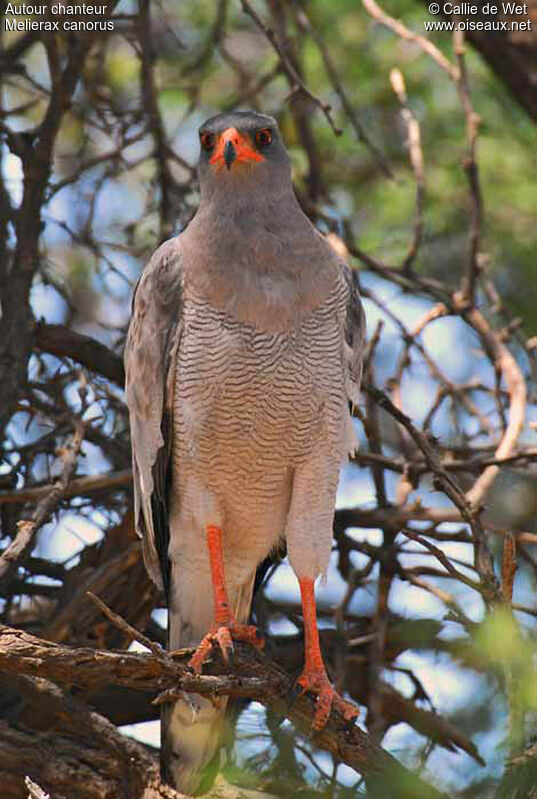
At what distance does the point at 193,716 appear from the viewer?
4438 mm

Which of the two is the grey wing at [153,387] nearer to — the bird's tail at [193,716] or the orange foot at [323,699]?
the bird's tail at [193,716]

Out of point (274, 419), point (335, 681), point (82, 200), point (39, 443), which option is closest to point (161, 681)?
point (274, 419)

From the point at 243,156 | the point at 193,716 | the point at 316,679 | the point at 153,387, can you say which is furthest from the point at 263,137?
the point at 193,716

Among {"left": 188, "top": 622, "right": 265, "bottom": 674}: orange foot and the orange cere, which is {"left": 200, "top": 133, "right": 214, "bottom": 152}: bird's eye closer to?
the orange cere

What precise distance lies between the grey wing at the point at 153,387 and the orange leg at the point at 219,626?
236 mm

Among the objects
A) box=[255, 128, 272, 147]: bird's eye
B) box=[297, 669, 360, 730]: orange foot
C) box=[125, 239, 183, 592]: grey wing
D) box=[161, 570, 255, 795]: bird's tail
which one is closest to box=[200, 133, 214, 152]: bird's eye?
box=[255, 128, 272, 147]: bird's eye

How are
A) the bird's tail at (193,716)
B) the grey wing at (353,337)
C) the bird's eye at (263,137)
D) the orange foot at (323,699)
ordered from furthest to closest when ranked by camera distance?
1. the bird's eye at (263,137)
2. the grey wing at (353,337)
3. the bird's tail at (193,716)
4. the orange foot at (323,699)

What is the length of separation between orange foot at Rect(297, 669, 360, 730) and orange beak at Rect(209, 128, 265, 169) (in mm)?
1946

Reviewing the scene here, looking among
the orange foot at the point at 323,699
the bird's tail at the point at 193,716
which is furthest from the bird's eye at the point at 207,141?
the orange foot at the point at 323,699

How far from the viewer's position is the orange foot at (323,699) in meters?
4.06

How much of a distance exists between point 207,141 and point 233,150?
270 millimetres

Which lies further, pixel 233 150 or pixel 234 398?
pixel 233 150

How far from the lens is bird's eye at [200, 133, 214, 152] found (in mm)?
4824

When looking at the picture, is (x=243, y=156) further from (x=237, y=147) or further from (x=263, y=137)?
(x=263, y=137)
